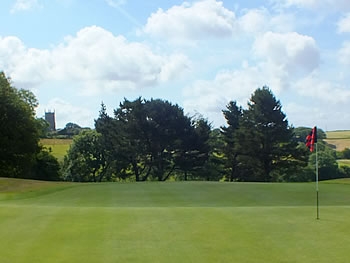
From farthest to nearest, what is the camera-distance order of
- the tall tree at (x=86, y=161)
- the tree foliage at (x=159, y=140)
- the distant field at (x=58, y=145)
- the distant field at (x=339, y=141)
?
the distant field at (x=339, y=141)
the distant field at (x=58, y=145)
the tall tree at (x=86, y=161)
the tree foliage at (x=159, y=140)

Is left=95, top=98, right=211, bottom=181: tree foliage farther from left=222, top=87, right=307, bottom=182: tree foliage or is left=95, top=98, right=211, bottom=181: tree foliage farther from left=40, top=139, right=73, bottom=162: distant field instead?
left=40, top=139, right=73, bottom=162: distant field

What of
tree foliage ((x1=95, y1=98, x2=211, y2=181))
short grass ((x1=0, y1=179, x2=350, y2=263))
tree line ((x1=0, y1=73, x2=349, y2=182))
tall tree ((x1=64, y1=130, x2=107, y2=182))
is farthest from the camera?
tall tree ((x1=64, y1=130, x2=107, y2=182))

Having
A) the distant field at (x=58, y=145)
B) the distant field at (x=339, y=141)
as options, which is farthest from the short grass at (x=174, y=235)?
the distant field at (x=339, y=141)

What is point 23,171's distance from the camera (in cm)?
5422

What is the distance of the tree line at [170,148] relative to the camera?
55312 mm

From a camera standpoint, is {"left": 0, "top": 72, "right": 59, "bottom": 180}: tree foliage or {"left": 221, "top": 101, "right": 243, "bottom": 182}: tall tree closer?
{"left": 0, "top": 72, "right": 59, "bottom": 180}: tree foliage

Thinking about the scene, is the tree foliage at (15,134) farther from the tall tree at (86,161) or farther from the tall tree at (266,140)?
the tall tree at (266,140)

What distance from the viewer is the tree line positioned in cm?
5531

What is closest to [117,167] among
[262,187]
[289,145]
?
[289,145]

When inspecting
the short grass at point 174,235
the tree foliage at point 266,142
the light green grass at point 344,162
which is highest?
the tree foliage at point 266,142

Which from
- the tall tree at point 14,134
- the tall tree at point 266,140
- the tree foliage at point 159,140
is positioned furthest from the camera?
the tree foliage at point 159,140

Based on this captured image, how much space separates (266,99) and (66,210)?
48.0 m

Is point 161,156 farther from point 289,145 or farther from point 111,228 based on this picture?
point 111,228

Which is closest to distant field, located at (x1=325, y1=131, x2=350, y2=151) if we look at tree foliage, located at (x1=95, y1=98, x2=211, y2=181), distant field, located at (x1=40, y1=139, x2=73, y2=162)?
tree foliage, located at (x1=95, y1=98, x2=211, y2=181)
